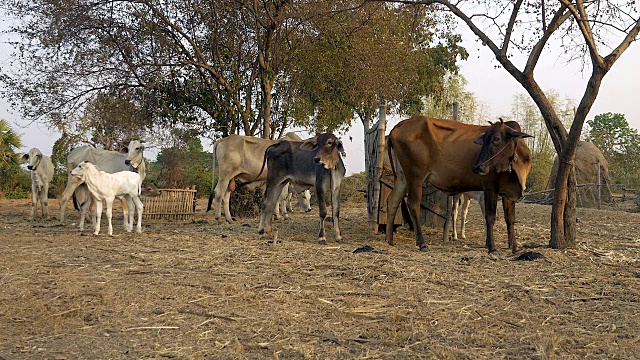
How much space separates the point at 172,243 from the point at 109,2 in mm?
6822

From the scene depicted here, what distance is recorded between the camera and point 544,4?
913cm

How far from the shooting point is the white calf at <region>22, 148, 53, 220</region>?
1371cm

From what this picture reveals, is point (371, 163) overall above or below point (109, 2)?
below

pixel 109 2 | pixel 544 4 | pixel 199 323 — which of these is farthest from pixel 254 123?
pixel 199 323

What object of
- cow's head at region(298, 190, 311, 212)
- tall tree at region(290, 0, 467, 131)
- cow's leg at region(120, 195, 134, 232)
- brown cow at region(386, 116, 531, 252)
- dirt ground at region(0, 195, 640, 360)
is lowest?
dirt ground at region(0, 195, 640, 360)

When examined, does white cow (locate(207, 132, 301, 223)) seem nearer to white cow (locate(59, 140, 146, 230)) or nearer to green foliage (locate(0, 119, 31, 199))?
white cow (locate(59, 140, 146, 230))

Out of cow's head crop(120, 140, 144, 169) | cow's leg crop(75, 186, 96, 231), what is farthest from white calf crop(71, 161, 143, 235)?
cow's head crop(120, 140, 144, 169)

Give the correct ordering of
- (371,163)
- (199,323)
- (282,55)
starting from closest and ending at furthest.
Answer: (199,323) < (371,163) < (282,55)

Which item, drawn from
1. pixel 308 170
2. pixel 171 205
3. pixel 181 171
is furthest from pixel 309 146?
pixel 181 171

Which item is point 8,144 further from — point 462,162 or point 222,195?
point 462,162

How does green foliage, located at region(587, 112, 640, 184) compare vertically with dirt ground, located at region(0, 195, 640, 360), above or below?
above

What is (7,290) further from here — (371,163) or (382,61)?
(382,61)

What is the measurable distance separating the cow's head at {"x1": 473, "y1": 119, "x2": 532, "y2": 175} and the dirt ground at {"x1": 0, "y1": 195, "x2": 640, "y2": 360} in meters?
1.17

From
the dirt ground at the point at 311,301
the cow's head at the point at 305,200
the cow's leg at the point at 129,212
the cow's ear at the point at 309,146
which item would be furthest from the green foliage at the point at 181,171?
the dirt ground at the point at 311,301
